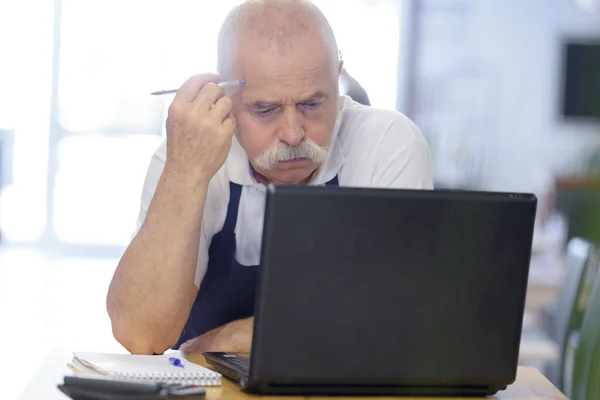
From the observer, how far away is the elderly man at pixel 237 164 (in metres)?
1.60

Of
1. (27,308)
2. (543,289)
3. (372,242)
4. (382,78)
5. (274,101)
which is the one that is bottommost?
(27,308)

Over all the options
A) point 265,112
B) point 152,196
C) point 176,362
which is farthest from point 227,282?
point 176,362

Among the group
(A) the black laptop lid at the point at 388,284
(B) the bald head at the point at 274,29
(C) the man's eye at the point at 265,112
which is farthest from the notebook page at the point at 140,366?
(B) the bald head at the point at 274,29

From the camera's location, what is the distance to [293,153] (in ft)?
5.51

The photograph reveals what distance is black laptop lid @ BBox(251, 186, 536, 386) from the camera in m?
1.15

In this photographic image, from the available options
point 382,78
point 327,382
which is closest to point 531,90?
point 382,78

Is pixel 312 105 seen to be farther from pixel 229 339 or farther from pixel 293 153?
pixel 229 339

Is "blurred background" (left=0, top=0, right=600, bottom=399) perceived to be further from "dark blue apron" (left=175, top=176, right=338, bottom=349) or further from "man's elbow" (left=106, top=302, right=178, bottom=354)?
"man's elbow" (left=106, top=302, right=178, bottom=354)

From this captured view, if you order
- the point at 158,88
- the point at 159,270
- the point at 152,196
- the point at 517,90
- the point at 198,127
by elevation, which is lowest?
the point at 159,270

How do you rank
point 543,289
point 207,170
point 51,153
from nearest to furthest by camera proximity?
1. point 207,170
2. point 543,289
3. point 51,153

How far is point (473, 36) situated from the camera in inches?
292

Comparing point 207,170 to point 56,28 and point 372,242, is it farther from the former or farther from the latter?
point 56,28

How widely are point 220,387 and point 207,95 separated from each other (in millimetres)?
507

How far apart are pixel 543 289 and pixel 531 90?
4448mm
